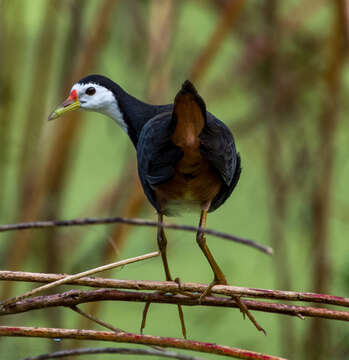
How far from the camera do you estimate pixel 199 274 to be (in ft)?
7.86

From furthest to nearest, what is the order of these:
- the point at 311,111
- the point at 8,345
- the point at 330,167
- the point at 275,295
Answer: the point at 311,111
the point at 330,167
the point at 8,345
the point at 275,295

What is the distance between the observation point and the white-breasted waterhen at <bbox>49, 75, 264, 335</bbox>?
29.5 inches

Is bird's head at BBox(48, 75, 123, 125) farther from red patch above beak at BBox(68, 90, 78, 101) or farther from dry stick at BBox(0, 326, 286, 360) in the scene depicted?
dry stick at BBox(0, 326, 286, 360)

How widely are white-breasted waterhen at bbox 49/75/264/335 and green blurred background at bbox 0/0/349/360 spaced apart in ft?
0.63

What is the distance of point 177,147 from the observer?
2.59ft

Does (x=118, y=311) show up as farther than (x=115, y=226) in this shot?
Yes

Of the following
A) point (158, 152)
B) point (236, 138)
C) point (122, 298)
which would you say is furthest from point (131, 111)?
point (236, 138)

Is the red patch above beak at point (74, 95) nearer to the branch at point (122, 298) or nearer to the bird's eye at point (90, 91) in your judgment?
the bird's eye at point (90, 91)

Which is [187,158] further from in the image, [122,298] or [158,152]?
[122,298]

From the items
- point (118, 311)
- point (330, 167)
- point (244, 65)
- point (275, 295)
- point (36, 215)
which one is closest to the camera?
point (275, 295)

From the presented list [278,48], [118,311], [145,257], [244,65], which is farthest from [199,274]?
[145,257]

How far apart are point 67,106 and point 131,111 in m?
0.10

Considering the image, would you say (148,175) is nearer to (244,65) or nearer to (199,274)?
(244,65)

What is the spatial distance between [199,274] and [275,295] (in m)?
1.79
